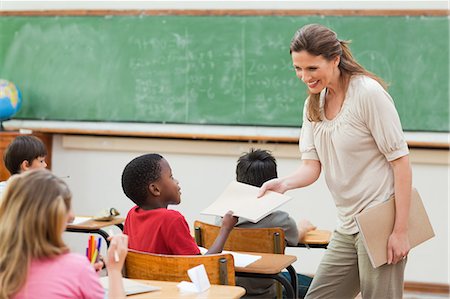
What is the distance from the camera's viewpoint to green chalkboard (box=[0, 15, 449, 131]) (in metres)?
5.00

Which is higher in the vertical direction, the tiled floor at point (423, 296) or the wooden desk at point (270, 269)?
the wooden desk at point (270, 269)

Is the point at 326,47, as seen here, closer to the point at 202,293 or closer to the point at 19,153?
the point at 202,293

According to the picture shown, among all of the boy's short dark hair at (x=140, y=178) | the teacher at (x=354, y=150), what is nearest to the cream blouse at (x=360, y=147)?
the teacher at (x=354, y=150)

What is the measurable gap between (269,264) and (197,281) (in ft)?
2.20

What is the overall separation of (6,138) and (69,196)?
373 cm

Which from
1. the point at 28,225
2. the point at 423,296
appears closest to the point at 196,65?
the point at 423,296

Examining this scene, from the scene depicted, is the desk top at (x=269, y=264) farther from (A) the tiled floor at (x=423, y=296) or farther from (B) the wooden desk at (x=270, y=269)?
(A) the tiled floor at (x=423, y=296)

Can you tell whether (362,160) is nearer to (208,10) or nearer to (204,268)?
(204,268)

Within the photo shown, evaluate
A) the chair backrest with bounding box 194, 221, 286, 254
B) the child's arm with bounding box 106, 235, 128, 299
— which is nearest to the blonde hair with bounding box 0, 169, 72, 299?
the child's arm with bounding box 106, 235, 128, 299

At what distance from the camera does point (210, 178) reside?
17.8 ft

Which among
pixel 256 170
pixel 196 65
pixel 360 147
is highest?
pixel 196 65

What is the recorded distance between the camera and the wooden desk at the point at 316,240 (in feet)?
11.7

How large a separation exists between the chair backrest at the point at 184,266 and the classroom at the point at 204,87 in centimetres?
274

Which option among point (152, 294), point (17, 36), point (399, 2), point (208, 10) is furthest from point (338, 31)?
point (152, 294)
